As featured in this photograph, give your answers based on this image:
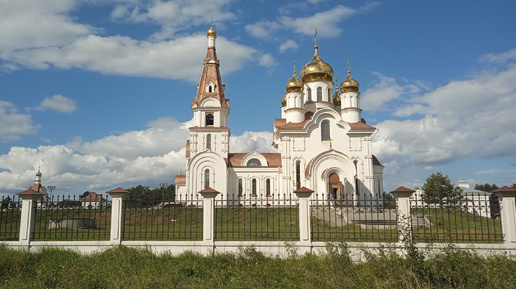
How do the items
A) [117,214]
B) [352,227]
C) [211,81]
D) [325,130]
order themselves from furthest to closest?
[211,81] → [325,130] → [352,227] → [117,214]

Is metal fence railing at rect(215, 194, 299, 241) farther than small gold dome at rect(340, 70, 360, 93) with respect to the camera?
No

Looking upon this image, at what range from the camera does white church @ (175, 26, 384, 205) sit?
29.0m

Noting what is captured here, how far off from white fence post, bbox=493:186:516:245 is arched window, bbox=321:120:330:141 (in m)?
20.3

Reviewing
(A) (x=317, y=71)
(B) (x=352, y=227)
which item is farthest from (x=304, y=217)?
(A) (x=317, y=71)

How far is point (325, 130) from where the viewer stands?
3083 cm

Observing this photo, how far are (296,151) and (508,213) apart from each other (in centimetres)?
2039

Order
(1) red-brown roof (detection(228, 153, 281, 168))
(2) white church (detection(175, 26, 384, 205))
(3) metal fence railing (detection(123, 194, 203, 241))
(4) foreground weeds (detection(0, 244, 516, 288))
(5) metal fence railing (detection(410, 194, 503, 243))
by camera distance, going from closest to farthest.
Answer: (4) foreground weeds (detection(0, 244, 516, 288)) < (5) metal fence railing (detection(410, 194, 503, 243)) < (3) metal fence railing (detection(123, 194, 203, 241)) < (2) white church (detection(175, 26, 384, 205)) < (1) red-brown roof (detection(228, 153, 281, 168))

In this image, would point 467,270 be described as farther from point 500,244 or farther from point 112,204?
point 112,204

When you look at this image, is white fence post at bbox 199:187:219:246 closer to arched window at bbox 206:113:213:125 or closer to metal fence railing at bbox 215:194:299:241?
metal fence railing at bbox 215:194:299:241

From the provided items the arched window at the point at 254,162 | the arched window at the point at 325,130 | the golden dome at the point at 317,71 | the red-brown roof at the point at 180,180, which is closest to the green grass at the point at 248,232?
the arched window at the point at 254,162

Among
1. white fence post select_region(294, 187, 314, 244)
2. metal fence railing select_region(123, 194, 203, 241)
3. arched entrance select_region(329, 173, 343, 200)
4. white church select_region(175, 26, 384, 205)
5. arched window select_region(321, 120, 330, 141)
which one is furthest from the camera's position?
arched window select_region(321, 120, 330, 141)

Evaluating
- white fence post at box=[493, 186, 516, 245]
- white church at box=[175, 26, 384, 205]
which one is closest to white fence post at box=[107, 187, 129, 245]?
white fence post at box=[493, 186, 516, 245]

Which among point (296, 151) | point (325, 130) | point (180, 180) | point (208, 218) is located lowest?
point (208, 218)

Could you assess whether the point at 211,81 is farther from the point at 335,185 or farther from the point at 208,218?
the point at 208,218
